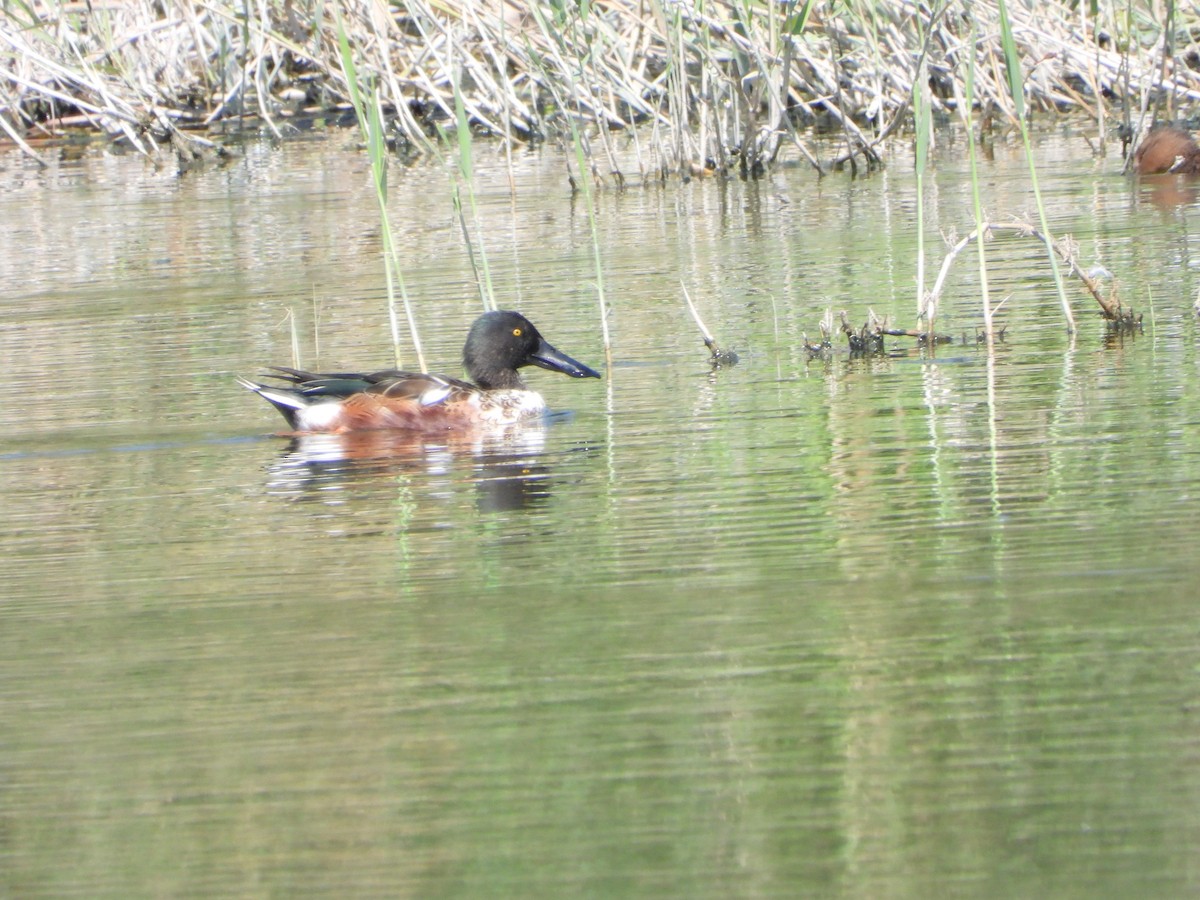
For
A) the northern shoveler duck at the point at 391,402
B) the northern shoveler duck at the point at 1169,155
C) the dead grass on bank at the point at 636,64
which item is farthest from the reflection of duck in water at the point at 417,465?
the northern shoveler duck at the point at 1169,155

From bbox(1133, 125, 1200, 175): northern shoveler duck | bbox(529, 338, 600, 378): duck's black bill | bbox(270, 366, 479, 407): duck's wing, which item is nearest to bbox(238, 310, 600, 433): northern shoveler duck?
bbox(270, 366, 479, 407): duck's wing

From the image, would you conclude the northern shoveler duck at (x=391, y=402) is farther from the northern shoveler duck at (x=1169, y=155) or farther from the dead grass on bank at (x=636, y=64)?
the northern shoveler duck at (x=1169, y=155)

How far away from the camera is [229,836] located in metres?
3.59

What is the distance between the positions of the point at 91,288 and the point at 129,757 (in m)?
9.50

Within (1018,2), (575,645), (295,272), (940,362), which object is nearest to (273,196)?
(295,272)

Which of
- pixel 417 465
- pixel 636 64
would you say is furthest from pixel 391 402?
pixel 636 64

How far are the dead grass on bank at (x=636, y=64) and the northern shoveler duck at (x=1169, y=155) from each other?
0.74 m

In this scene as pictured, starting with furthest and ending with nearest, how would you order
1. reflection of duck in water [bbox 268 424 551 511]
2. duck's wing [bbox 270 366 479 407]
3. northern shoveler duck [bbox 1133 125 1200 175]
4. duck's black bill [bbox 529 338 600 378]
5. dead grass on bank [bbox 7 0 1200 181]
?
dead grass on bank [bbox 7 0 1200 181] → northern shoveler duck [bbox 1133 125 1200 175] → duck's black bill [bbox 529 338 600 378] → duck's wing [bbox 270 366 479 407] → reflection of duck in water [bbox 268 424 551 511]

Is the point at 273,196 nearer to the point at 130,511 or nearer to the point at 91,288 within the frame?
the point at 91,288

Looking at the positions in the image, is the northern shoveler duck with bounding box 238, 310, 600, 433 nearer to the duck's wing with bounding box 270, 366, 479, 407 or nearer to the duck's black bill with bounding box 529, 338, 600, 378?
the duck's wing with bounding box 270, 366, 479, 407

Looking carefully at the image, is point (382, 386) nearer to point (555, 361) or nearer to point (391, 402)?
point (391, 402)

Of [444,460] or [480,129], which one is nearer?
[444,460]

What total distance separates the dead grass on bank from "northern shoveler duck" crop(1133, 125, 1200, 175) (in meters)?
0.74

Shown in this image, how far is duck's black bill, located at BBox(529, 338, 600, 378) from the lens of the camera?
880cm
